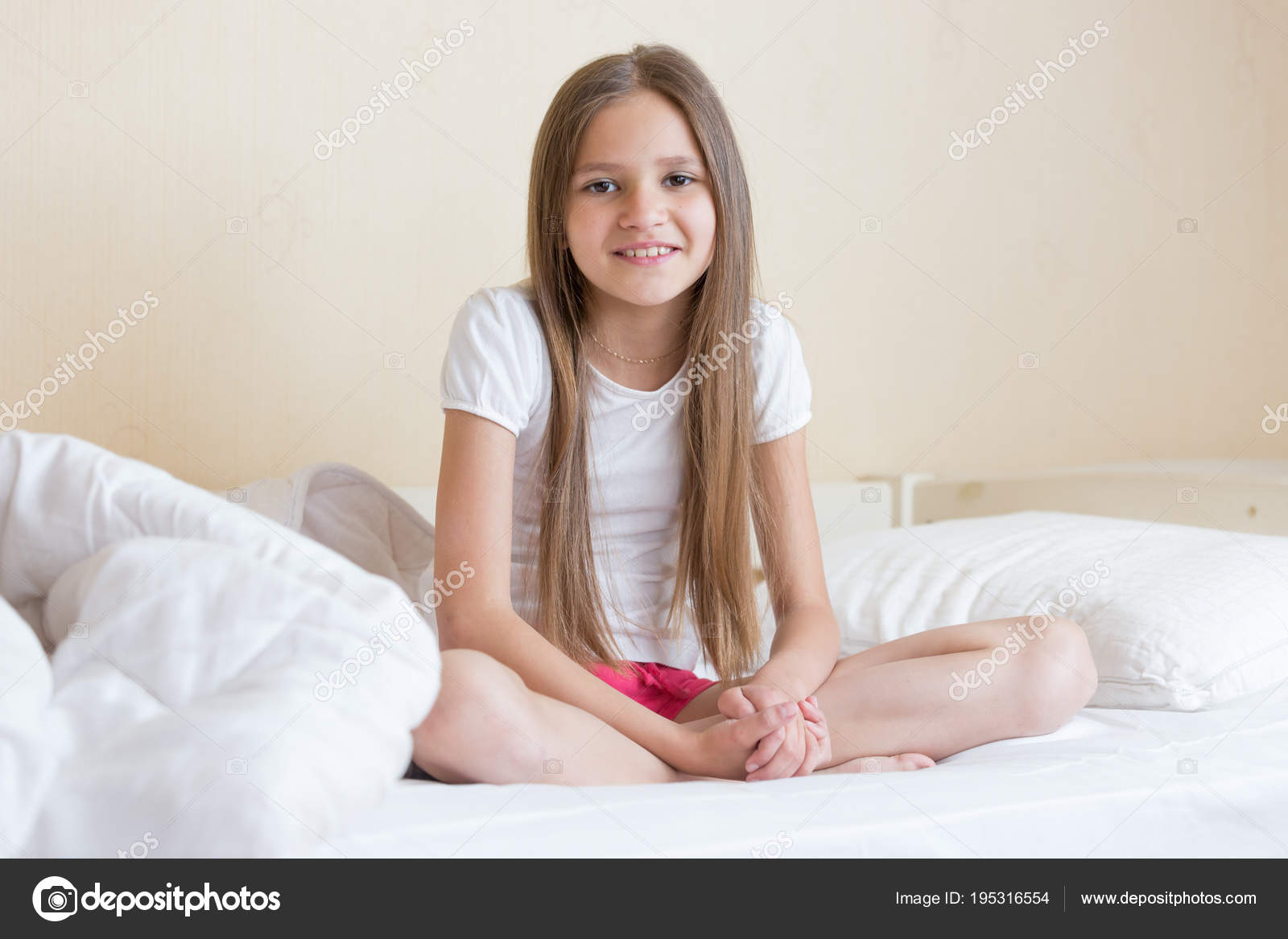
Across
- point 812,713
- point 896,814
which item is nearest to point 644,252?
point 812,713

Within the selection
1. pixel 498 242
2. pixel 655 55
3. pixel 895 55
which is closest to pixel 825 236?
pixel 895 55

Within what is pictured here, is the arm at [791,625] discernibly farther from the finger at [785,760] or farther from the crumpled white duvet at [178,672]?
the crumpled white duvet at [178,672]

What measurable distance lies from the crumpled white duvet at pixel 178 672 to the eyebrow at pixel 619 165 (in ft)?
1.45

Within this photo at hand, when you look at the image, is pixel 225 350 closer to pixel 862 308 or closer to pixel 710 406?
pixel 710 406

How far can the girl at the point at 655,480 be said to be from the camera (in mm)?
857

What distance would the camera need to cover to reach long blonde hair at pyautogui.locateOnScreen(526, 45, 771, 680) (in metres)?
1.00

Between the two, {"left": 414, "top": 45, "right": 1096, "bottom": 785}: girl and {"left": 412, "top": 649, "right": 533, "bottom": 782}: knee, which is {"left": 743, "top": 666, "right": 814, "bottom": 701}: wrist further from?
{"left": 412, "top": 649, "right": 533, "bottom": 782}: knee

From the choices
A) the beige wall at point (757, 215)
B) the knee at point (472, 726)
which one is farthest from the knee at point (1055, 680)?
the beige wall at point (757, 215)

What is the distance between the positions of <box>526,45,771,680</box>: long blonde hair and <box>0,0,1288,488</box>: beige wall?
1.50 feet

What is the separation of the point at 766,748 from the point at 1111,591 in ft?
1.56

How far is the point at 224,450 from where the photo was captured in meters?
1.37

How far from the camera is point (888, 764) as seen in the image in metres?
0.82
